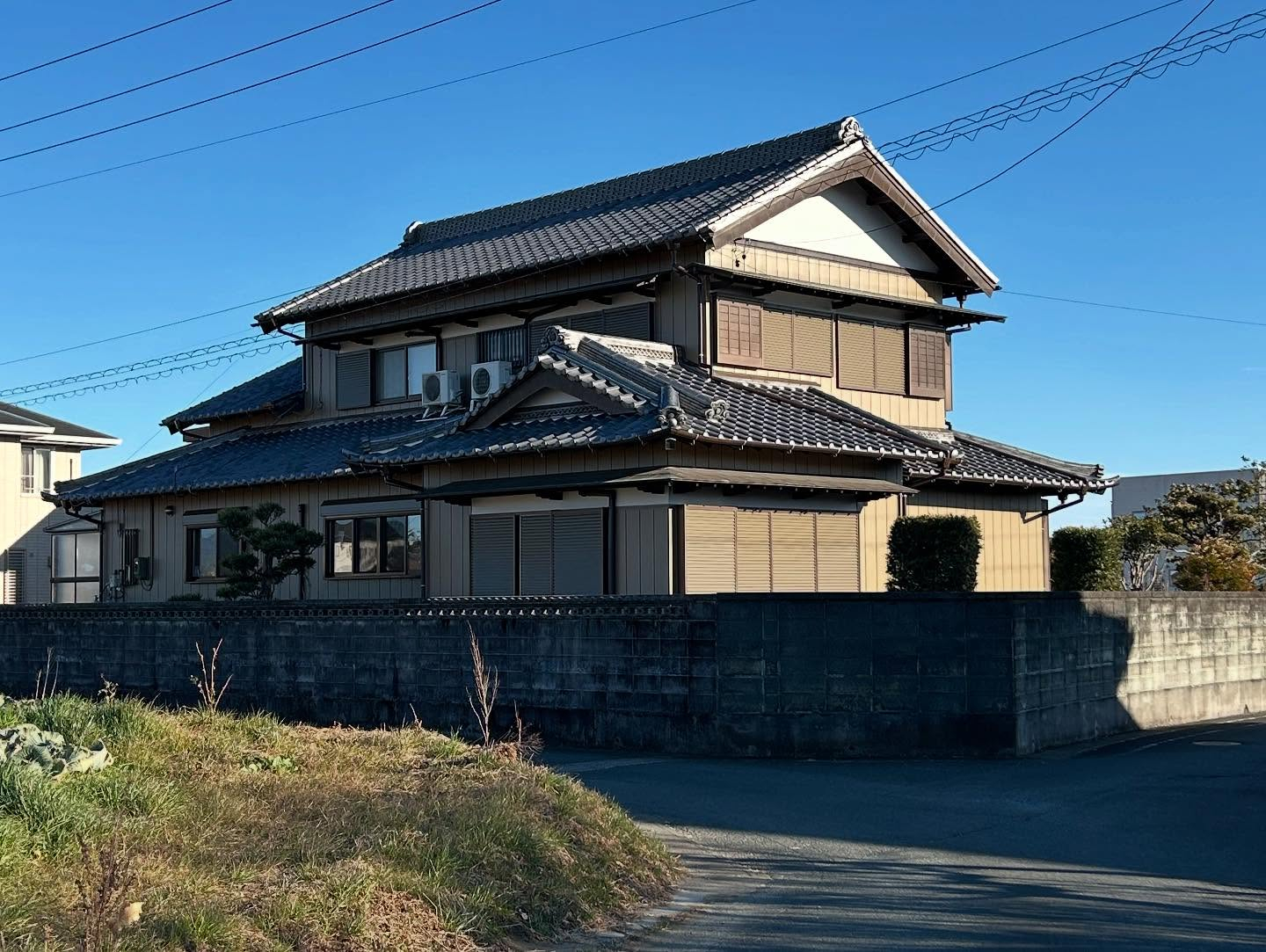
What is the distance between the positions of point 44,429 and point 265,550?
21384 millimetres

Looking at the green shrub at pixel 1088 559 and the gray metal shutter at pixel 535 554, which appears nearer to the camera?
the gray metal shutter at pixel 535 554

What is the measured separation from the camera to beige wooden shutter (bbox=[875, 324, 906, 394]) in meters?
24.1

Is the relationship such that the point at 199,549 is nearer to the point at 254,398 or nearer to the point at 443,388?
the point at 254,398

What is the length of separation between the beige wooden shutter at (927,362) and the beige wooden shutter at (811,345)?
212 centimetres

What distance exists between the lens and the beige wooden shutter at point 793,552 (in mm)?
19547

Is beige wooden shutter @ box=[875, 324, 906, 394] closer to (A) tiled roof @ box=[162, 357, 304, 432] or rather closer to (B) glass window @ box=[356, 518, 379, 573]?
(B) glass window @ box=[356, 518, 379, 573]

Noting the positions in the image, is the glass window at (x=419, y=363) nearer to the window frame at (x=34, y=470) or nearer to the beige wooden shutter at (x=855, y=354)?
the beige wooden shutter at (x=855, y=354)

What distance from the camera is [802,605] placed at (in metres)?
14.7

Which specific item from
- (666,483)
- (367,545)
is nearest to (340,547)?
(367,545)

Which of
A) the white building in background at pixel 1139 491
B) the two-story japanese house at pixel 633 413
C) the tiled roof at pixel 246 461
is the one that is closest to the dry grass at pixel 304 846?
the two-story japanese house at pixel 633 413

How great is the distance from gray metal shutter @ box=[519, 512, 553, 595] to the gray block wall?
2.66 meters

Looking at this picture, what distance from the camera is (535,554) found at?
19984 millimetres

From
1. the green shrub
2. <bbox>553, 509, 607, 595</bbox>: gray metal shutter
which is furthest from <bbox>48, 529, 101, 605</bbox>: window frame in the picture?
the green shrub

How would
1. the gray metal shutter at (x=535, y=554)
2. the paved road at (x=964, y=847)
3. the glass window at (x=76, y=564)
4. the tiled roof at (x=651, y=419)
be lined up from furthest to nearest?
the glass window at (x=76, y=564)
the gray metal shutter at (x=535, y=554)
the tiled roof at (x=651, y=419)
the paved road at (x=964, y=847)
